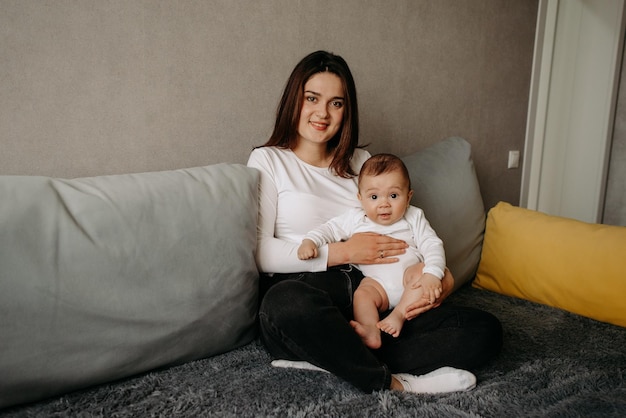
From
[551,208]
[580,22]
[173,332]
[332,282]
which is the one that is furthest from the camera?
[551,208]

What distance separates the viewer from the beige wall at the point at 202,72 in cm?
122

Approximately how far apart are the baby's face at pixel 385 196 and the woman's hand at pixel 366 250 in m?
0.06

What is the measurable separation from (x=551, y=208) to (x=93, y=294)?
2.45 meters

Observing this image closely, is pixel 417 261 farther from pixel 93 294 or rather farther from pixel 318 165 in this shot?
pixel 93 294

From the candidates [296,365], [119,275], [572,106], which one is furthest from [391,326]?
[572,106]

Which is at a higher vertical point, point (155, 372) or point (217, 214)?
point (217, 214)

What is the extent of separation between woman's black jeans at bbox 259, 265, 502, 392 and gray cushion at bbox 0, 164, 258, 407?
15cm

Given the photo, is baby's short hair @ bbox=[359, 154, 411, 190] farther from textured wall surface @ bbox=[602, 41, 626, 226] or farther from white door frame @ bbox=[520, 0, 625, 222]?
textured wall surface @ bbox=[602, 41, 626, 226]

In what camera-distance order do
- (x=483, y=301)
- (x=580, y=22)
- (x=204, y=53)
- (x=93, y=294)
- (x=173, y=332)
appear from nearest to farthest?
(x=93, y=294)
(x=173, y=332)
(x=204, y=53)
(x=483, y=301)
(x=580, y=22)

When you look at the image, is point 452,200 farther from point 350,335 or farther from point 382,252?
point 350,335

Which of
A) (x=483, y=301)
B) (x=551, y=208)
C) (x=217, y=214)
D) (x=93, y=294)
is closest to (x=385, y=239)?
(x=217, y=214)

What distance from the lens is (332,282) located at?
1.27m

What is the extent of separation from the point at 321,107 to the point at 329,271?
0.49m

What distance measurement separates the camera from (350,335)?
1049 mm
